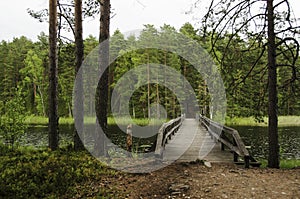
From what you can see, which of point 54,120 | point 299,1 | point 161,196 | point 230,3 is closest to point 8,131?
point 54,120

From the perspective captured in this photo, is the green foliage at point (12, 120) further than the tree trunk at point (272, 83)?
Yes

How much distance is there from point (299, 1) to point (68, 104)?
5309cm

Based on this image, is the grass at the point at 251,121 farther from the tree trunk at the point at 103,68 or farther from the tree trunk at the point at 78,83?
the tree trunk at the point at 103,68

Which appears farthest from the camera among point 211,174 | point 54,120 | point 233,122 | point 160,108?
point 160,108

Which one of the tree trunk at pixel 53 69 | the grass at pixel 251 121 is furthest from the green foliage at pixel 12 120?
the grass at pixel 251 121

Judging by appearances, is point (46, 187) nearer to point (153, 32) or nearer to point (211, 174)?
point (211, 174)

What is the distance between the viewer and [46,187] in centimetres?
641

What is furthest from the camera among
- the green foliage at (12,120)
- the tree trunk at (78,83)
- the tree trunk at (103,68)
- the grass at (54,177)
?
the green foliage at (12,120)

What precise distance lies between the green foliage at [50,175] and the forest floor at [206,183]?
0.54 meters

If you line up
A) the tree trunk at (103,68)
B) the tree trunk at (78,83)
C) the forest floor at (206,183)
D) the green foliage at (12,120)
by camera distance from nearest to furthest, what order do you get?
the forest floor at (206,183)
the tree trunk at (103,68)
the tree trunk at (78,83)
the green foliage at (12,120)

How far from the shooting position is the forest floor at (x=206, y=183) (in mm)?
5637

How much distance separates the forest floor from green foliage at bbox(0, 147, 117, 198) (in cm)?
54

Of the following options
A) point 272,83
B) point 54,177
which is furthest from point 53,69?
point 272,83

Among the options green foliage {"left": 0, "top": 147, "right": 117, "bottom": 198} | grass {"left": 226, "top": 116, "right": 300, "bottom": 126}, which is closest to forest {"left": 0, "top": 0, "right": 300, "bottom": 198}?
green foliage {"left": 0, "top": 147, "right": 117, "bottom": 198}
